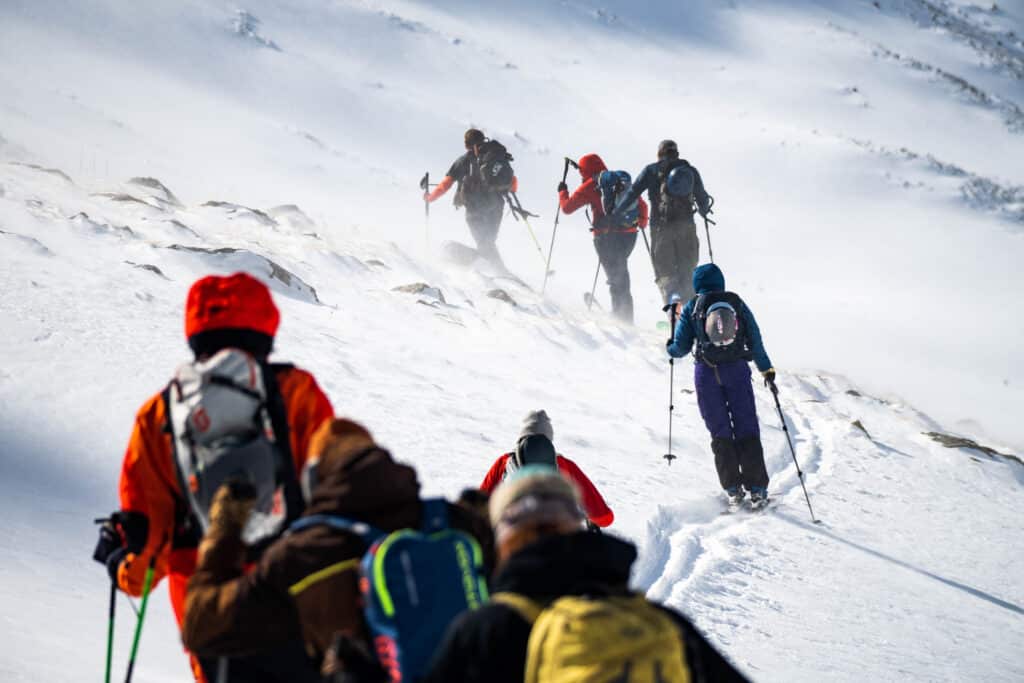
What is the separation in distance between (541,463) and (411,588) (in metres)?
2.09

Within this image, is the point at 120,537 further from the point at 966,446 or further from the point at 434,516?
the point at 966,446

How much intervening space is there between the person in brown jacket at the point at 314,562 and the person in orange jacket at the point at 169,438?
0.45m

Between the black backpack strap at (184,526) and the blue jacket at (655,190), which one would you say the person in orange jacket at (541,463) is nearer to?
the black backpack strap at (184,526)

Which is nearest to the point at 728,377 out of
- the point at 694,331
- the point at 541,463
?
the point at 694,331

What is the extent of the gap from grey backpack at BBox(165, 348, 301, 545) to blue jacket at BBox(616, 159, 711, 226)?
8.46 metres

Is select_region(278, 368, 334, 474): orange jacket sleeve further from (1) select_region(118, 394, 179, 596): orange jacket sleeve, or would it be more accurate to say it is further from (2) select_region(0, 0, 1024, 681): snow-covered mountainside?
(2) select_region(0, 0, 1024, 681): snow-covered mountainside

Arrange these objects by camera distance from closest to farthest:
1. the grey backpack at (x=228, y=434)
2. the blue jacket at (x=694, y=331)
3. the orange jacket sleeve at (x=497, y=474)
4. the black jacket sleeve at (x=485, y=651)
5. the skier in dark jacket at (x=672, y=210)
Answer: the black jacket sleeve at (x=485, y=651) → the grey backpack at (x=228, y=434) → the orange jacket sleeve at (x=497, y=474) → the blue jacket at (x=694, y=331) → the skier in dark jacket at (x=672, y=210)

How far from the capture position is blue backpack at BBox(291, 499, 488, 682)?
1.45m

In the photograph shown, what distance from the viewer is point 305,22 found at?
135 ft

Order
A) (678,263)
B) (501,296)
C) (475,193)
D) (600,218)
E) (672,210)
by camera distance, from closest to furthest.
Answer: (672,210)
(678,263)
(600,218)
(501,296)
(475,193)

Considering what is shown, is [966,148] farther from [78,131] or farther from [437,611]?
[437,611]

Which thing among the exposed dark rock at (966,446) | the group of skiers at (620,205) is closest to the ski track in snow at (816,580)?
the exposed dark rock at (966,446)

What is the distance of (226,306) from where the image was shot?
2.14 meters

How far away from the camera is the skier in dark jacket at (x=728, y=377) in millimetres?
5988
